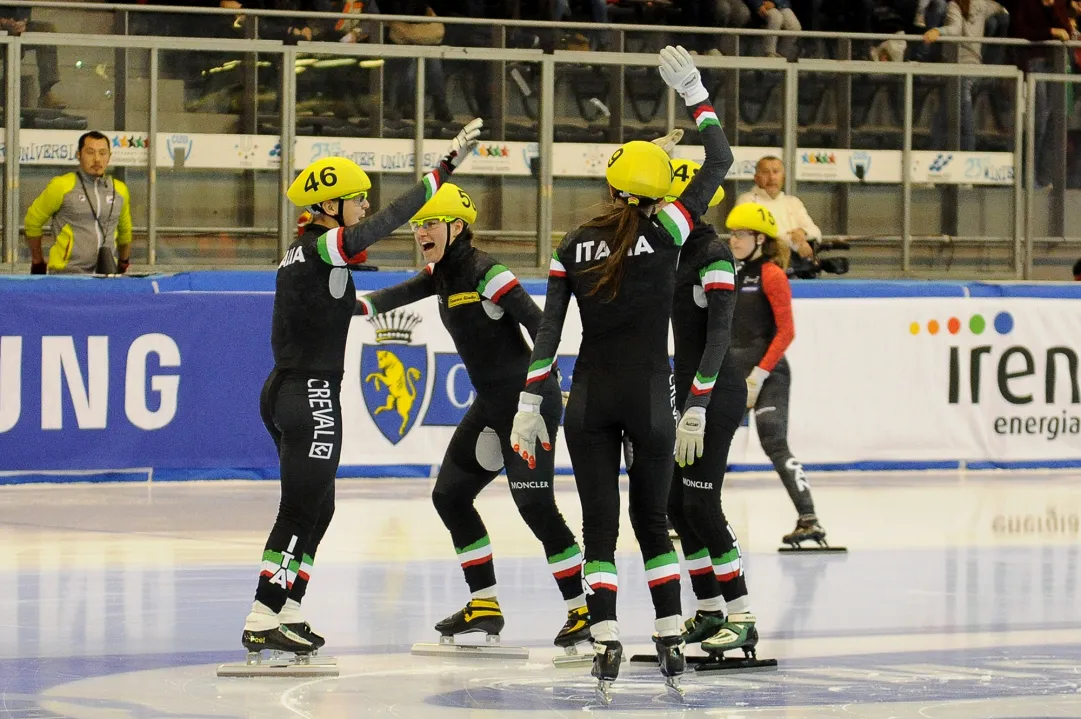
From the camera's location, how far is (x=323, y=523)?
6.71m

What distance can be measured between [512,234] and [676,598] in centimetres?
831

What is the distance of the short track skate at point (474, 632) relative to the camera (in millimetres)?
6801

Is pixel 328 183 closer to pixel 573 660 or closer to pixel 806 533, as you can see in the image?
pixel 573 660

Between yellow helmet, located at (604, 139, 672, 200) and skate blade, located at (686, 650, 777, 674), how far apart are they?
68.2 inches

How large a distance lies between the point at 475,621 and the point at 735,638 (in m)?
1.06

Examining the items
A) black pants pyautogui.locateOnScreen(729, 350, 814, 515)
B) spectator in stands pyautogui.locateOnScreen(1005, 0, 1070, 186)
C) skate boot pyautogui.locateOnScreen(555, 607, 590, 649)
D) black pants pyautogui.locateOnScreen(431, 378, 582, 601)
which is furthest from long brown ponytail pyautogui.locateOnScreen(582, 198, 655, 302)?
spectator in stands pyautogui.locateOnScreen(1005, 0, 1070, 186)

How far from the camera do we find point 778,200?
14.2 m

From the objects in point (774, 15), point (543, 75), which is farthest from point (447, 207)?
point (774, 15)

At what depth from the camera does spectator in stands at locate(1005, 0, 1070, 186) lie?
50.9 ft

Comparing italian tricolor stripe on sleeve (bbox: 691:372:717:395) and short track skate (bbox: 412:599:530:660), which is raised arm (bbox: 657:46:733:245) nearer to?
italian tricolor stripe on sleeve (bbox: 691:372:717:395)

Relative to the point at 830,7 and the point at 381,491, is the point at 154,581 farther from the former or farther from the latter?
the point at 830,7

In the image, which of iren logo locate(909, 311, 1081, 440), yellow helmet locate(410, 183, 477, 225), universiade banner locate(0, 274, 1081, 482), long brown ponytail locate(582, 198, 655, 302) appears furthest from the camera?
iren logo locate(909, 311, 1081, 440)

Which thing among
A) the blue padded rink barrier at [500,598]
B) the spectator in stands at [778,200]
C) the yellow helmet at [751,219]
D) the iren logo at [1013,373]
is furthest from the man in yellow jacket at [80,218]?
the iren logo at [1013,373]

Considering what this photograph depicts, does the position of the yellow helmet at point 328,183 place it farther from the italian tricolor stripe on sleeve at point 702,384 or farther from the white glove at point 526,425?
the italian tricolor stripe on sleeve at point 702,384
